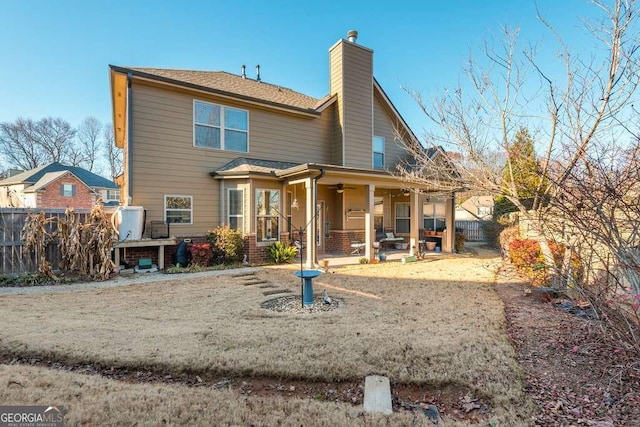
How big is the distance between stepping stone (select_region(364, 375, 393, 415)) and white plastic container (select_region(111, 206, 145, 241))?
843 centimetres

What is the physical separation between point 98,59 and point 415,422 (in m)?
19.3

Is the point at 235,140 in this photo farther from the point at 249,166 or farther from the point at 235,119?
the point at 249,166

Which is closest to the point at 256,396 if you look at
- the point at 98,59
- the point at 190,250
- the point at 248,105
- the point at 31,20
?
the point at 190,250

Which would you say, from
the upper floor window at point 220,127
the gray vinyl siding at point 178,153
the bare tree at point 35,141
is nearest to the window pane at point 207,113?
the upper floor window at point 220,127

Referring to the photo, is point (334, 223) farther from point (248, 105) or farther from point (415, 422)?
point (415, 422)

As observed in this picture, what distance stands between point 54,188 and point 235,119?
24.6 m

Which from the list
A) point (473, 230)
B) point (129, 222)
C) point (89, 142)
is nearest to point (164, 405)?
point (129, 222)

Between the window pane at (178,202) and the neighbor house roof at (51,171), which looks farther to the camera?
the neighbor house roof at (51,171)

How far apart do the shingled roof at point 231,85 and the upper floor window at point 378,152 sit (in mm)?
3123

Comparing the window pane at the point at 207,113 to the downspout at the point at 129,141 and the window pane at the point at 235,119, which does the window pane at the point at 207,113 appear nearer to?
the window pane at the point at 235,119

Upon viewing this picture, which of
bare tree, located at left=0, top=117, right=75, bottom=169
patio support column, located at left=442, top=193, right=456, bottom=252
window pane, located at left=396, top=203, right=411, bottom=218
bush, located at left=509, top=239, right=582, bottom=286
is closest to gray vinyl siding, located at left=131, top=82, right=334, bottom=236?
window pane, located at left=396, top=203, right=411, bottom=218

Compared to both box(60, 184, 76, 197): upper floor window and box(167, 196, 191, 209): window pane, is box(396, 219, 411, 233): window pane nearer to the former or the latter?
box(167, 196, 191, 209): window pane

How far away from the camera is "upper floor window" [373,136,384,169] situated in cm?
1454

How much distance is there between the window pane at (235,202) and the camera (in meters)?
10.8
